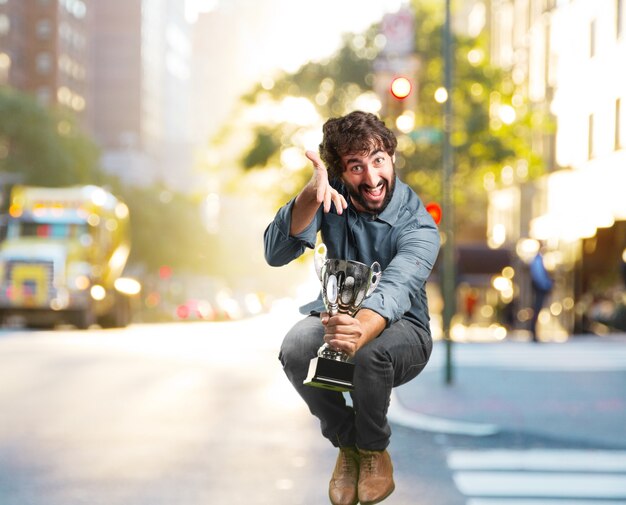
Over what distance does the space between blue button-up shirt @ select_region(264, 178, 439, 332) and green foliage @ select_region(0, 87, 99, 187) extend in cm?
6165

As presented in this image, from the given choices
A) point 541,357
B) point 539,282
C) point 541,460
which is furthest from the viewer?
point 539,282

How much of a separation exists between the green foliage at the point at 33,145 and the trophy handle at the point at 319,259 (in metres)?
61.9

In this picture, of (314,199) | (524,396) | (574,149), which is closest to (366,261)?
(314,199)

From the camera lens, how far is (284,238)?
393cm

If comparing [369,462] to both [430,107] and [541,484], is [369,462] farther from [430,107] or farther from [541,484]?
[430,107]

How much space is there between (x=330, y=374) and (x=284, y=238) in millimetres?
508

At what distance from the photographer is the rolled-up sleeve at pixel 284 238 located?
154 inches

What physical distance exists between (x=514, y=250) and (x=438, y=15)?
11.3m

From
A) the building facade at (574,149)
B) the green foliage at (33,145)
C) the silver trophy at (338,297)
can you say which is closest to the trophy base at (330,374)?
the silver trophy at (338,297)

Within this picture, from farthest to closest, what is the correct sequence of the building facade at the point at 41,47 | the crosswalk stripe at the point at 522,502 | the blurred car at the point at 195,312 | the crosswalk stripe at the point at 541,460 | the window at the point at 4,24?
the building facade at the point at 41,47 < the window at the point at 4,24 < the blurred car at the point at 195,312 < the crosswalk stripe at the point at 541,460 < the crosswalk stripe at the point at 522,502

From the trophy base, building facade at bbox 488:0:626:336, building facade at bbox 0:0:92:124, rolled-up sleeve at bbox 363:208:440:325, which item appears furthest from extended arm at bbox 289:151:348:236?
building facade at bbox 0:0:92:124

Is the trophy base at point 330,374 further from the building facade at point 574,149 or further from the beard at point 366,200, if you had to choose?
the building facade at point 574,149

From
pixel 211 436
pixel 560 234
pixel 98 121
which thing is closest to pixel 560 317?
pixel 560 234

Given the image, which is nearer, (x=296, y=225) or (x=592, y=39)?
(x=296, y=225)
